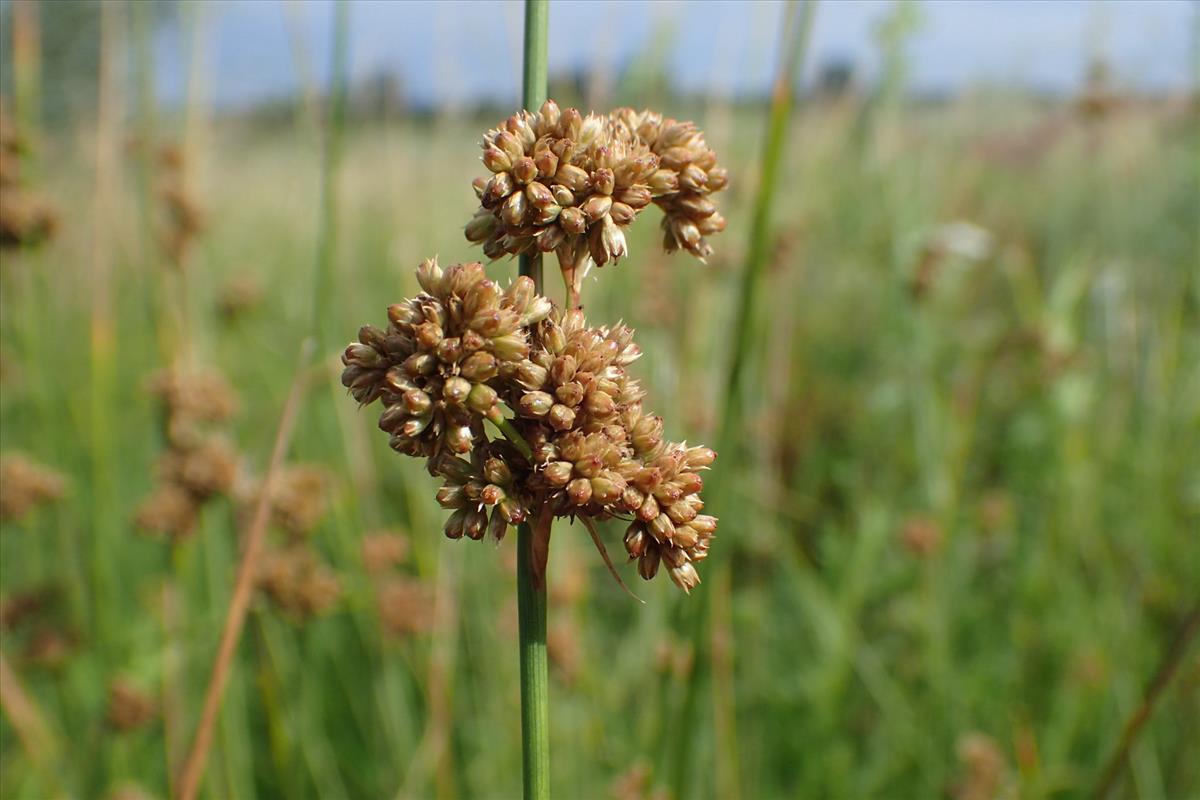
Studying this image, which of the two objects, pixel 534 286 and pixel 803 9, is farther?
pixel 803 9

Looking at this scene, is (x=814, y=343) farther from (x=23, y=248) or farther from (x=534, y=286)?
(x=534, y=286)

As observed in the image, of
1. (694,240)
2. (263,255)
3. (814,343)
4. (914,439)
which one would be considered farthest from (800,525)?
(263,255)

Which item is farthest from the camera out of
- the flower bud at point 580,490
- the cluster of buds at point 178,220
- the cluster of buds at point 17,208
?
the cluster of buds at point 178,220

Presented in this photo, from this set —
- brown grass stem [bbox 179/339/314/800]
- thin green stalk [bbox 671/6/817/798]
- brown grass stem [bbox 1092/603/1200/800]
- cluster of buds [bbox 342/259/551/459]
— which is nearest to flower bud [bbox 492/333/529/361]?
cluster of buds [bbox 342/259/551/459]

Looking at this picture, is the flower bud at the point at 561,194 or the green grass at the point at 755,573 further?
the green grass at the point at 755,573

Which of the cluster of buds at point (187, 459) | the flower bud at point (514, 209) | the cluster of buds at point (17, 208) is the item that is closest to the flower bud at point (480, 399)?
the flower bud at point (514, 209)

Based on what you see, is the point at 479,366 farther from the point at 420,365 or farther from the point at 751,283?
the point at 751,283

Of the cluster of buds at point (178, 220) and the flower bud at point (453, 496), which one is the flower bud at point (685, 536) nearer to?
the flower bud at point (453, 496)

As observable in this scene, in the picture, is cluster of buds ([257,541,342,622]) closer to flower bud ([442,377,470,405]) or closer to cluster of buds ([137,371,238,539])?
cluster of buds ([137,371,238,539])
